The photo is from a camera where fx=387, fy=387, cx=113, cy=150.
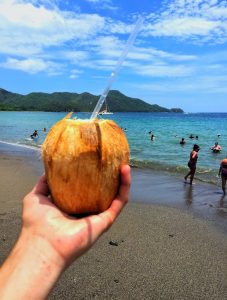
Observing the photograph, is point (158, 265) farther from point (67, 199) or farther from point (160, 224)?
point (67, 199)

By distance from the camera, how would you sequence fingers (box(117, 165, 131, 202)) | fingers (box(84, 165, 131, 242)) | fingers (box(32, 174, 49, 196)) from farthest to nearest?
1. fingers (box(32, 174, 49, 196))
2. fingers (box(117, 165, 131, 202))
3. fingers (box(84, 165, 131, 242))

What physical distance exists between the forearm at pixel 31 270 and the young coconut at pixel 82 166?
0.42 meters

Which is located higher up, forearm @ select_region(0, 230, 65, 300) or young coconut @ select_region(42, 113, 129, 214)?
young coconut @ select_region(42, 113, 129, 214)

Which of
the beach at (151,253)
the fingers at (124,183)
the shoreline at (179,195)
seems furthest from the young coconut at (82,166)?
the shoreline at (179,195)

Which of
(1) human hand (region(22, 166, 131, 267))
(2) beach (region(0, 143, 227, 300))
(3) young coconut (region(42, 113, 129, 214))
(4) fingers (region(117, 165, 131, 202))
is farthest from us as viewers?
(2) beach (region(0, 143, 227, 300))

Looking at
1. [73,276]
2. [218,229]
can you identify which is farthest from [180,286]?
[218,229]

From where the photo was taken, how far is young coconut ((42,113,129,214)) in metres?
2.61

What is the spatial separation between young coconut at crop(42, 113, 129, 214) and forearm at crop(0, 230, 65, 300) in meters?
0.42

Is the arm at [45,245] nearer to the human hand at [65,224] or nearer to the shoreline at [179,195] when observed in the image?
the human hand at [65,224]

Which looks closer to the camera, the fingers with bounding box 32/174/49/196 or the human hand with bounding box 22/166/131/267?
the human hand with bounding box 22/166/131/267

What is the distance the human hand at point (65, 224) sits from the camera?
231 cm

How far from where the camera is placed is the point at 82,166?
261 cm

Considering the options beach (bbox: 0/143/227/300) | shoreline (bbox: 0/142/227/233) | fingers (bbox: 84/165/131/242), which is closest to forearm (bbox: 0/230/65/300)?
fingers (bbox: 84/165/131/242)

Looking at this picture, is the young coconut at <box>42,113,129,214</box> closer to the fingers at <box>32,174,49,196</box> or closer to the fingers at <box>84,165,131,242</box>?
the fingers at <box>84,165,131,242</box>
